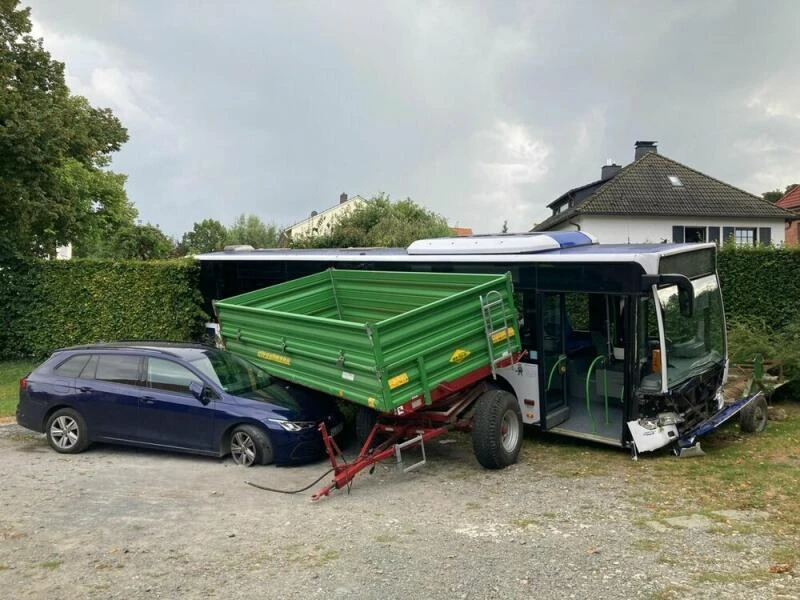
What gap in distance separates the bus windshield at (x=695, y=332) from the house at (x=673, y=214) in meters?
21.7

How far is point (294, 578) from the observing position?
16.9ft

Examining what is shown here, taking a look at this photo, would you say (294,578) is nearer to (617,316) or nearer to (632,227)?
(617,316)

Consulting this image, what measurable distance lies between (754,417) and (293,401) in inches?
254

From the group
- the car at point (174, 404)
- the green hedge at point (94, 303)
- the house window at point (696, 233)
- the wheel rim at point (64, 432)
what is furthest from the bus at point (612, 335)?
the house window at point (696, 233)

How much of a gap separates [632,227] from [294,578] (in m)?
28.7

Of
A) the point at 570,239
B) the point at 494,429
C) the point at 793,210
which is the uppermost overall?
the point at 793,210

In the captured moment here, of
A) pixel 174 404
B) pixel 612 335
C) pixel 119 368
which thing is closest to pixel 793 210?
pixel 612 335

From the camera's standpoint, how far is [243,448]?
8.60 m

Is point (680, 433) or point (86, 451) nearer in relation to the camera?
point (680, 433)

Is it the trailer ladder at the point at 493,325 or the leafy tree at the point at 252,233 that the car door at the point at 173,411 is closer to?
the trailer ladder at the point at 493,325

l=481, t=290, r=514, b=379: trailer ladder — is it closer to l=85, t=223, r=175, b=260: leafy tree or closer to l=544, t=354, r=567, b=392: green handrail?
l=544, t=354, r=567, b=392: green handrail

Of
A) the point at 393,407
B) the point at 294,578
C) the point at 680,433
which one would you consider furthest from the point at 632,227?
the point at 294,578

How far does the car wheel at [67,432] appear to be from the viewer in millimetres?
9297

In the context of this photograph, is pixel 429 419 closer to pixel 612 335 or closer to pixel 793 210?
pixel 612 335
